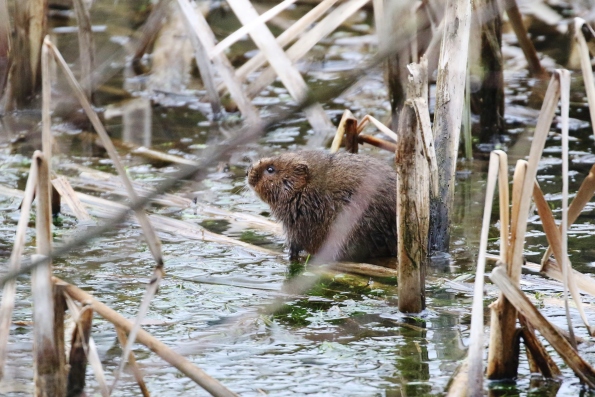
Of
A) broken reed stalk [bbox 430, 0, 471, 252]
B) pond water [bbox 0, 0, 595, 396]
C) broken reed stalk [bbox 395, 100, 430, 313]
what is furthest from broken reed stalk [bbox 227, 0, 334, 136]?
broken reed stalk [bbox 395, 100, 430, 313]

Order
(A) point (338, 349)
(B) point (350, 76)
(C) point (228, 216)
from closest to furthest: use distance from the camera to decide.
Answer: (B) point (350, 76)
(A) point (338, 349)
(C) point (228, 216)

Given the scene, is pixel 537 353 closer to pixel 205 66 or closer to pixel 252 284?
pixel 252 284

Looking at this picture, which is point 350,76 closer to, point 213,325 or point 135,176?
point 213,325

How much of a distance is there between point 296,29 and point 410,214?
9.37 feet

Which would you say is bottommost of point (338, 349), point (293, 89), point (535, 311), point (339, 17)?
point (338, 349)

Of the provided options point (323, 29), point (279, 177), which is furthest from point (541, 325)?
point (323, 29)

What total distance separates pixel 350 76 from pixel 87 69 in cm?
575

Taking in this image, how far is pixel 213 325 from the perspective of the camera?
4066mm

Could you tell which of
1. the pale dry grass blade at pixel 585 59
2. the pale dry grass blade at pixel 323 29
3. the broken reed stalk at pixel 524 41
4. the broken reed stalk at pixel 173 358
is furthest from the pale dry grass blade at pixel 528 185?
the broken reed stalk at pixel 524 41

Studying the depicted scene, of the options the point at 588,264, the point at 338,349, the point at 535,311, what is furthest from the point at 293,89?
the point at 535,311

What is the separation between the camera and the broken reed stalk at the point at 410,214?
393 cm

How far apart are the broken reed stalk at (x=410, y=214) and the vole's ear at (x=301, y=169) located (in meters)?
1.20

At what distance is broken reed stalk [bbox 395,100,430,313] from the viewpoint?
3.93 metres

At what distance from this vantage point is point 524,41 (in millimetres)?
7352
